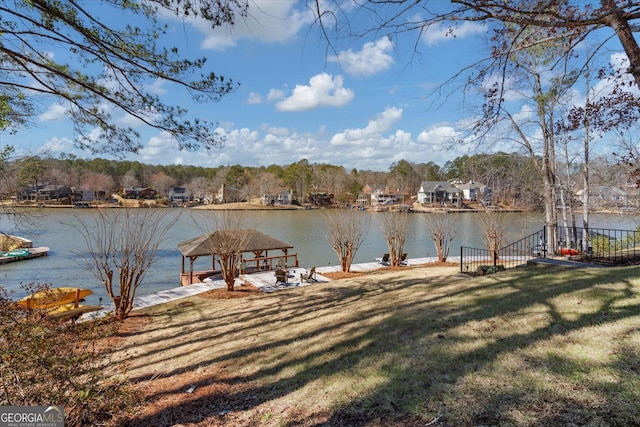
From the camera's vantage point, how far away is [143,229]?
8.70 m

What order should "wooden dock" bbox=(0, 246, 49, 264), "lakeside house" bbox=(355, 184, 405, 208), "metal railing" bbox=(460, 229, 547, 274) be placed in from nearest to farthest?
"metal railing" bbox=(460, 229, 547, 274) → "wooden dock" bbox=(0, 246, 49, 264) → "lakeside house" bbox=(355, 184, 405, 208)

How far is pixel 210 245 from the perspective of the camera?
1260cm

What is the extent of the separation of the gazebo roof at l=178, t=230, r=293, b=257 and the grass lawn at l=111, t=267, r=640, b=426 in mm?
5691

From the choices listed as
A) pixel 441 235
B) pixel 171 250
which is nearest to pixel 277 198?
pixel 171 250

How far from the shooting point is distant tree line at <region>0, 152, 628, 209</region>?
13859mm

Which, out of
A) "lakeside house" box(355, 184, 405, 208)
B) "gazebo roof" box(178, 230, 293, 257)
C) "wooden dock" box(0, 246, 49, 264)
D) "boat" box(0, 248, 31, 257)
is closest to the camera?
"gazebo roof" box(178, 230, 293, 257)

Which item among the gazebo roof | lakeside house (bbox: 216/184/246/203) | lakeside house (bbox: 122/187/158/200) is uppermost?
lakeside house (bbox: 122/187/158/200)

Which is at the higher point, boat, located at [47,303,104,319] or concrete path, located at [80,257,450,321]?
boat, located at [47,303,104,319]

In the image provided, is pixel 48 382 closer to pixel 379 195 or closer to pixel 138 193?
pixel 138 193

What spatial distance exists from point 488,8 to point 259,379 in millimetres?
4994

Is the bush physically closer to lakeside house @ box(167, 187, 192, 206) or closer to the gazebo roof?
the gazebo roof

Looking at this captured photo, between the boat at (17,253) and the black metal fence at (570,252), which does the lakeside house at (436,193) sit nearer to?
the black metal fence at (570,252)

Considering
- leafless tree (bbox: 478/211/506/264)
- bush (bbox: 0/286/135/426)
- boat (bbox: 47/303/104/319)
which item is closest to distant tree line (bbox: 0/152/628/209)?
leafless tree (bbox: 478/211/506/264)

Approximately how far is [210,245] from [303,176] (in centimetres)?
6174
